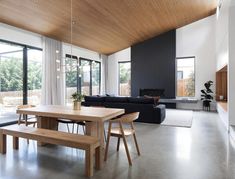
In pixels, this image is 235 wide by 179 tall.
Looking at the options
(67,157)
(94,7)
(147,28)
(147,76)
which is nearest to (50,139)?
(67,157)

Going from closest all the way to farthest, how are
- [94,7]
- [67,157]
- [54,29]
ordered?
1. [67,157]
2. [94,7]
3. [54,29]

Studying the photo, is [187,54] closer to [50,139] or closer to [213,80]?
→ [213,80]

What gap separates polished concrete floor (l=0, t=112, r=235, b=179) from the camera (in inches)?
97.3

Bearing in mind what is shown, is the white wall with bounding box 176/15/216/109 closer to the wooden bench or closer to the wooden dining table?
the wooden dining table

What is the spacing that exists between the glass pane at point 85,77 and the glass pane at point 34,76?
272 centimetres

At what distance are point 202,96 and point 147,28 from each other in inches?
161

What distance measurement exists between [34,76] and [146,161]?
17.4ft

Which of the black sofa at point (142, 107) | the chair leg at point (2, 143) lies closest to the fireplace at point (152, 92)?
the black sofa at point (142, 107)

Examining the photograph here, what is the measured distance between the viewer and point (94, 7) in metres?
5.51

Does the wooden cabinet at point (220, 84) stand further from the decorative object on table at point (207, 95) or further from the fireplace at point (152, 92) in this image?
the fireplace at point (152, 92)

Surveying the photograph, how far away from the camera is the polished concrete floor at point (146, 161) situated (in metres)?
2.47

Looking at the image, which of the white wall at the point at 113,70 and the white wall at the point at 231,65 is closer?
the white wall at the point at 231,65

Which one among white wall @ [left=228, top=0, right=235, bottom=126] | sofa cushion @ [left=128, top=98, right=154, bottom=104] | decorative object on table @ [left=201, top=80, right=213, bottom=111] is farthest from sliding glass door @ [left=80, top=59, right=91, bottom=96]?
white wall @ [left=228, top=0, right=235, bottom=126]

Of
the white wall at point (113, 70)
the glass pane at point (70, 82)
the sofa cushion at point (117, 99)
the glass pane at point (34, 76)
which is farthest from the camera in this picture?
the white wall at point (113, 70)
